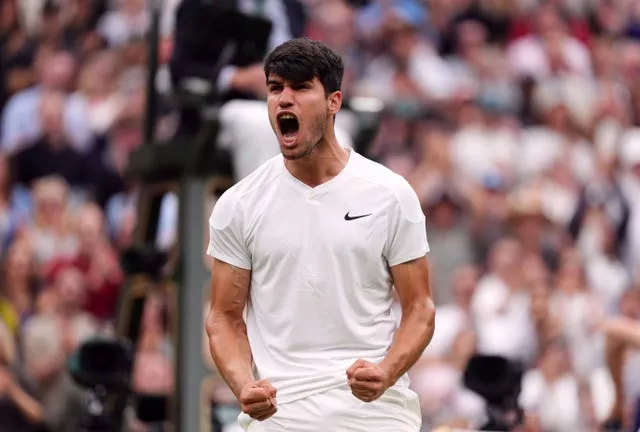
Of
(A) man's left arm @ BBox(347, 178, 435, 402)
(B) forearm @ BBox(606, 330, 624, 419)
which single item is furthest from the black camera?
(A) man's left arm @ BBox(347, 178, 435, 402)

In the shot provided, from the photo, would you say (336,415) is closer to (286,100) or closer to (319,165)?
(319,165)

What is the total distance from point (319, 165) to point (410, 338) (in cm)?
63

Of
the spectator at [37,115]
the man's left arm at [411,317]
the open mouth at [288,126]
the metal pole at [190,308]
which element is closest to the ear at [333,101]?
the open mouth at [288,126]

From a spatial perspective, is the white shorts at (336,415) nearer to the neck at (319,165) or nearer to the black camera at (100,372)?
the neck at (319,165)

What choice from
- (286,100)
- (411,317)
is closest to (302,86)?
(286,100)

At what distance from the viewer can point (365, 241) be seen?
535cm

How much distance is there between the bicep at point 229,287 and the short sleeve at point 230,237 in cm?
2

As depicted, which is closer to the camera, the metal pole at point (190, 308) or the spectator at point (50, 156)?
the metal pole at point (190, 308)

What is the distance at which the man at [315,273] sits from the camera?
529 cm

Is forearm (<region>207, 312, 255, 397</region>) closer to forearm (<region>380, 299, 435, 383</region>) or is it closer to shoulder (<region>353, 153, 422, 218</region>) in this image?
forearm (<region>380, 299, 435, 383</region>)

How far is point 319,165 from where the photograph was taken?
5441mm

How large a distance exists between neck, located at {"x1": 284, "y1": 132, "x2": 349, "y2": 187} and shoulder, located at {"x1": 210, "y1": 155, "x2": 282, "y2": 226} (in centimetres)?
8

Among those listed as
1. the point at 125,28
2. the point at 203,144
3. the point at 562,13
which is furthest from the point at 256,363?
the point at 562,13

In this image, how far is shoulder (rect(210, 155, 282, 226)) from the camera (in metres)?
5.46
